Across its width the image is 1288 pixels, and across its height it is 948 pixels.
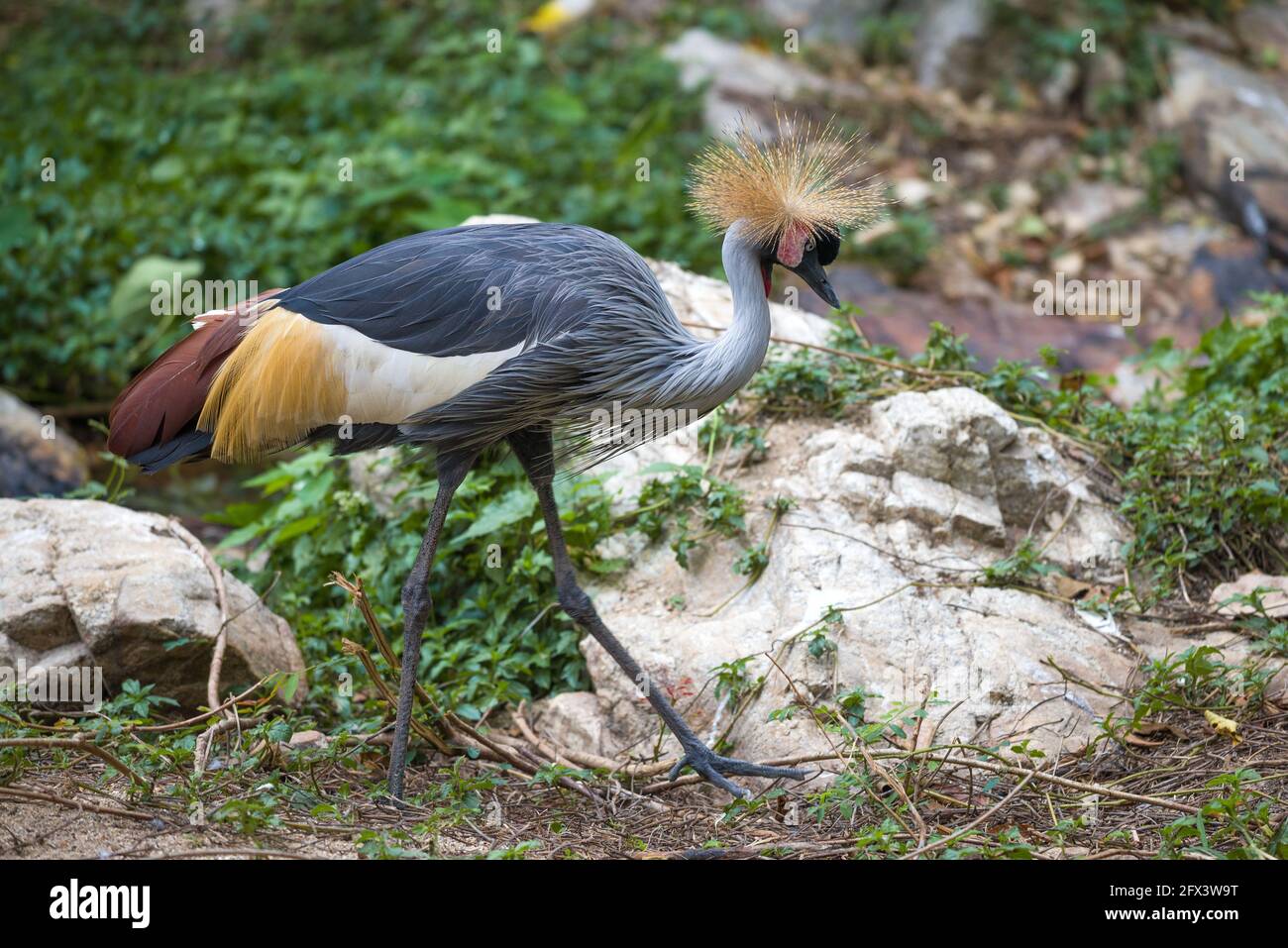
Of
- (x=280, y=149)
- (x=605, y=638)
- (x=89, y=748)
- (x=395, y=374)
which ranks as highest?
(x=280, y=149)

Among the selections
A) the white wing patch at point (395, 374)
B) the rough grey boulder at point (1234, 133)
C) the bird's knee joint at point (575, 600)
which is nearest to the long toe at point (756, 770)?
the bird's knee joint at point (575, 600)

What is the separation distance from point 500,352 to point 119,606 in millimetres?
1454

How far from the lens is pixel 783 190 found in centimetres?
368

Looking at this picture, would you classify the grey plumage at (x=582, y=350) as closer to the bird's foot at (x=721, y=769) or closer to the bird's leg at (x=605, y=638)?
the bird's leg at (x=605, y=638)

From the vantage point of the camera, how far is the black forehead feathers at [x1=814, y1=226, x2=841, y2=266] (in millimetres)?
3732

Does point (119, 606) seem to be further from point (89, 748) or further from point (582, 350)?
point (582, 350)

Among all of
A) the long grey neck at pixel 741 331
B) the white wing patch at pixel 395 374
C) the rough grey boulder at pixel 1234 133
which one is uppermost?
the rough grey boulder at pixel 1234 133

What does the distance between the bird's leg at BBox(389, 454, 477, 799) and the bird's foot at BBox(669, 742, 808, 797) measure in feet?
2.61

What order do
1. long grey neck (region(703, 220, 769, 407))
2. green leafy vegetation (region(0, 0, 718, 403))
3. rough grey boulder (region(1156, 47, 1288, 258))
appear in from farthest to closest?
rough grey boulder (region(1156, 47, 1288, 258)), green leafy vegetation (region(0, 0, 718, 403)), long grey neck (region(703, 220, 769, 407))

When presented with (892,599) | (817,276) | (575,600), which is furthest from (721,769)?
(817,276)

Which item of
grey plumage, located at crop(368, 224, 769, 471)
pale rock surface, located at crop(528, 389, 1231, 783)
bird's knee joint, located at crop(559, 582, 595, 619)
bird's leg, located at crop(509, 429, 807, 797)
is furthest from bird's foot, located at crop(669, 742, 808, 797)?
grey plumage, located at crop(368, 224, 769, 471)

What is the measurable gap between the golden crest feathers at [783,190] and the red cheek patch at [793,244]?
0.01m

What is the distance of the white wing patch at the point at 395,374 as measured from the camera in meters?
3.64

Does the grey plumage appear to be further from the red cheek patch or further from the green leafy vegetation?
the green leafy vegetation
